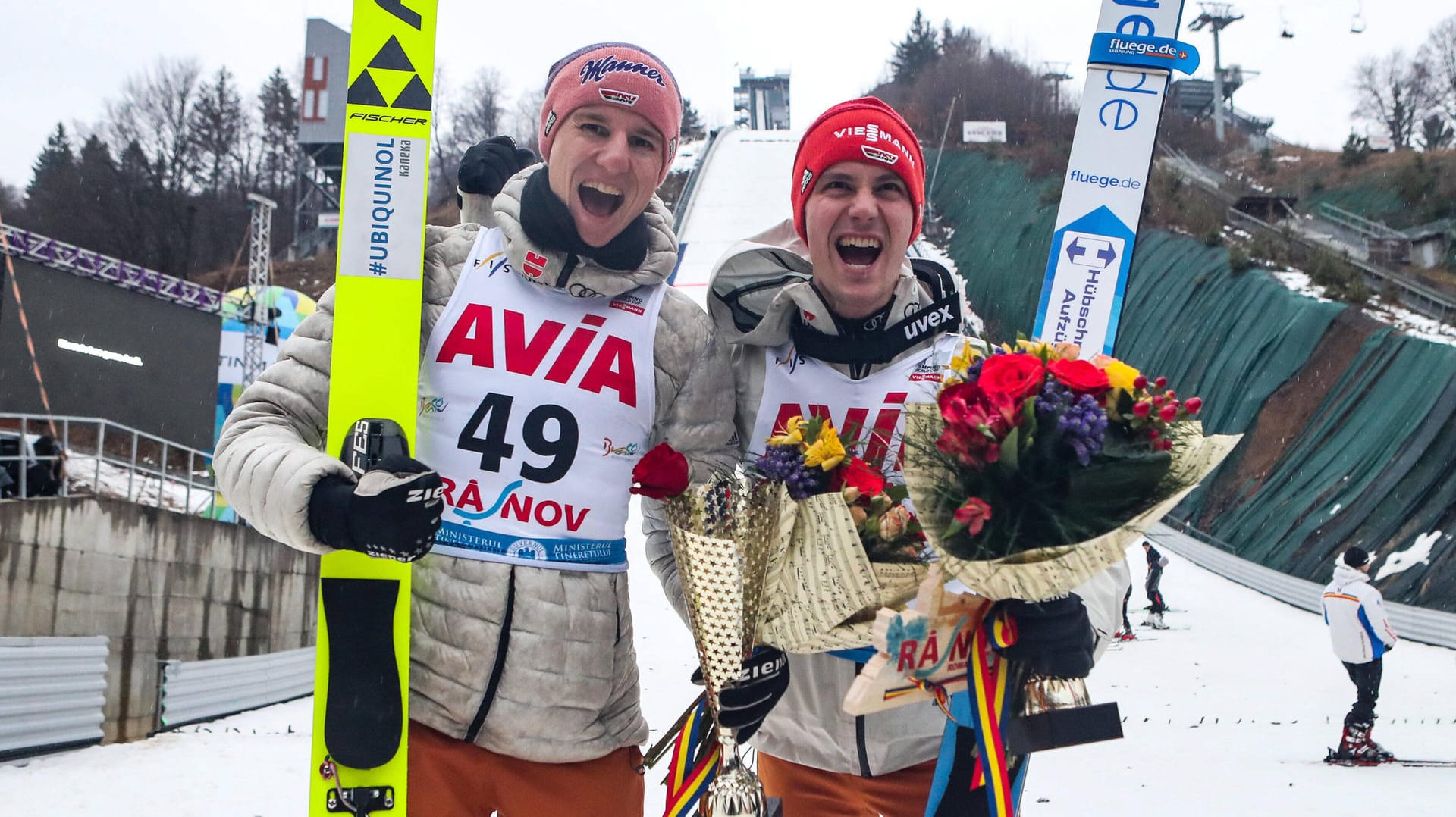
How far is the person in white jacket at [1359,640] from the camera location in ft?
22.5

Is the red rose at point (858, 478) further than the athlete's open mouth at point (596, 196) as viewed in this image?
No

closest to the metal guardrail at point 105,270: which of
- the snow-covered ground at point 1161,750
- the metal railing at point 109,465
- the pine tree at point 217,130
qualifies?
the metal railing at point 109,465

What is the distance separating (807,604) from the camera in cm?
211

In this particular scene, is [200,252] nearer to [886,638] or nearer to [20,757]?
[20,757]

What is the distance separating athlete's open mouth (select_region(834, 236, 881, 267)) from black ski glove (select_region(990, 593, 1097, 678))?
91 centimetres

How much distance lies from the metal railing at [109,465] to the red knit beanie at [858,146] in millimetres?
6743

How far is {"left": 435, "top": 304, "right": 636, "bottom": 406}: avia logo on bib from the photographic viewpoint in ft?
7.68

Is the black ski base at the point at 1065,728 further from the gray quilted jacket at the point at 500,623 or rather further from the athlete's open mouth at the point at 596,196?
the athlete's open mouth at the point at 596,196

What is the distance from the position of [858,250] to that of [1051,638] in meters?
1.02

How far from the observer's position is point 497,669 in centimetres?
225

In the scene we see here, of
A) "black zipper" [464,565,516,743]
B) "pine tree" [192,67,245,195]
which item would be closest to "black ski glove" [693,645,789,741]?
"black zipper" [464,565,516,743]

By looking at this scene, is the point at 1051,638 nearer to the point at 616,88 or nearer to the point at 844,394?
the point at 844,394

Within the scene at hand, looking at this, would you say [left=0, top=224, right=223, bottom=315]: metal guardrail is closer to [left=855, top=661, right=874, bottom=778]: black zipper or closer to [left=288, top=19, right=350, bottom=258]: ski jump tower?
[left=288, top=19, right=350, bottom=258]: ski jump tower

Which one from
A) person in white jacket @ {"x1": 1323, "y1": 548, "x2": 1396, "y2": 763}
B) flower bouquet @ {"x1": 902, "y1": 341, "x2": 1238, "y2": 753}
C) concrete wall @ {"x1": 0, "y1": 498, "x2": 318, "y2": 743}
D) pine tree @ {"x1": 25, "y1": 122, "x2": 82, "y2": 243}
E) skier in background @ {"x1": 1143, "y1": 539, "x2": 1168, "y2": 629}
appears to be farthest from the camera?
pine tree @ {"x1": 25, "y1": 122, "x2": 82, "y2": 243}
